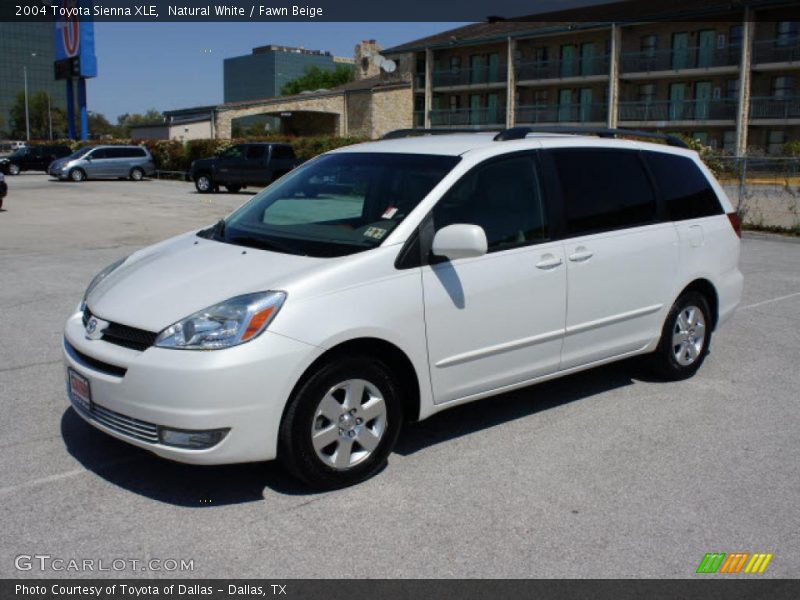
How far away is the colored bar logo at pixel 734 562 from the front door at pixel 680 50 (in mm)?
48205

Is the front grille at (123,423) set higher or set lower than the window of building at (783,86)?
lower

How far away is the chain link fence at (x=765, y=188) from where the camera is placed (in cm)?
1723

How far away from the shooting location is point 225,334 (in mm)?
3961

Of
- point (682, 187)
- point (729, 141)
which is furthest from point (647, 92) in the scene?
point (682, 187)

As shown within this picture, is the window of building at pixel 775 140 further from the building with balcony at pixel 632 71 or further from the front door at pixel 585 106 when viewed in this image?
the front door at pixel 585 106

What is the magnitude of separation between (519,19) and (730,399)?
177 feet

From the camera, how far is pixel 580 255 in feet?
17.4

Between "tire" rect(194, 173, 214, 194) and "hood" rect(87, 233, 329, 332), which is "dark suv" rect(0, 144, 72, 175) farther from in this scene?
"hood" rect(87, 233, 329, 332)

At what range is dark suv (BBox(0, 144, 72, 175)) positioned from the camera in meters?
43.8

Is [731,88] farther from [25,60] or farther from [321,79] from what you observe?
[25,60]

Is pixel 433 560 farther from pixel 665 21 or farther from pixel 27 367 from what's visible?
pixel 665 21

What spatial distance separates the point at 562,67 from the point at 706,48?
9.32m

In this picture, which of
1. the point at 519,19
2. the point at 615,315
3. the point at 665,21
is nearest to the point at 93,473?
the point at 615,315

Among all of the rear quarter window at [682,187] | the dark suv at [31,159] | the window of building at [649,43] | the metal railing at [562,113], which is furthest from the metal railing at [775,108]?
the rear quarter window at [682,187]
